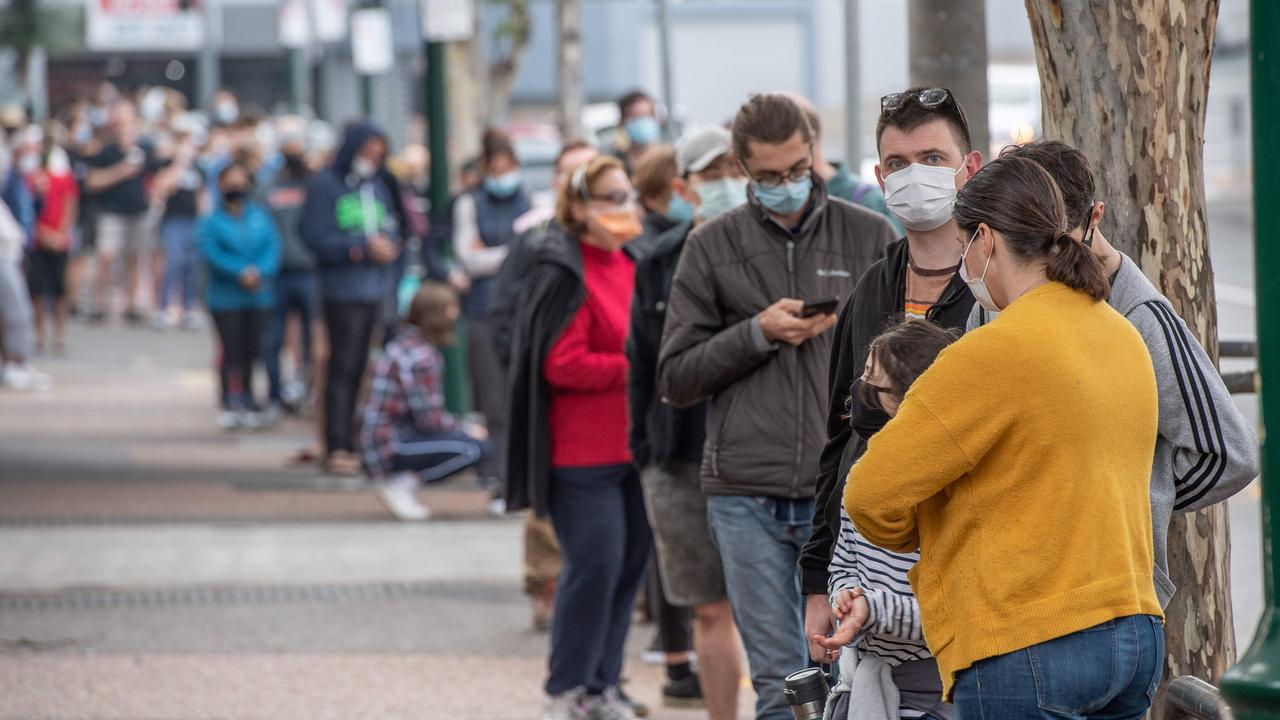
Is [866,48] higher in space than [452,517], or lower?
higher

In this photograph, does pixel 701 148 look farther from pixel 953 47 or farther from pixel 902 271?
pixel 902 271

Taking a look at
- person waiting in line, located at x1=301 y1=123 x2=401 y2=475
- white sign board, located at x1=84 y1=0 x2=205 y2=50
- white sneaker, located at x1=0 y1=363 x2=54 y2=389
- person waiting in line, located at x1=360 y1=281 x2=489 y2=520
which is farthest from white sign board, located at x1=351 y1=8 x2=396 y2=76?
white sign board, located at x1=84 y1=0 x2=205 y2=50

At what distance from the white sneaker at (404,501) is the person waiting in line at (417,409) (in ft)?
1.00

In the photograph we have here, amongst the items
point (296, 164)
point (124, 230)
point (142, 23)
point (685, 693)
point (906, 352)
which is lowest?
point (685, 693)

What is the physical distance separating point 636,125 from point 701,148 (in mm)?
4857

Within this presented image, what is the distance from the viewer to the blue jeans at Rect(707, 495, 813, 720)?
5.39m

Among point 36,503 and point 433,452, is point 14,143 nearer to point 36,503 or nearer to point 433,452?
point 36,503

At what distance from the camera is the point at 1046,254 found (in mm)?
3469

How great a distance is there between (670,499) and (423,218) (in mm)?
9089

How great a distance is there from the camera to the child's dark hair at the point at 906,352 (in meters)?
3.71

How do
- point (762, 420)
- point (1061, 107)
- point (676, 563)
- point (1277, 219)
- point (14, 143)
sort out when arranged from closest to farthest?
point (1277, 219)
point (1061, 107)
point (762, 420)
point (676, 563)
point (14, 143)

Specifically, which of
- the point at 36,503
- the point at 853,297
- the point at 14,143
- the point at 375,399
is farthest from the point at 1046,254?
the point at 14,143

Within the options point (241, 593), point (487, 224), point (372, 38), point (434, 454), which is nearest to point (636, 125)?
point (487, 224)

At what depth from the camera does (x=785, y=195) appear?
535cm
